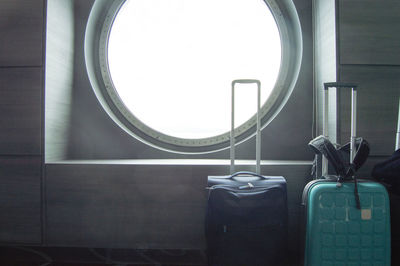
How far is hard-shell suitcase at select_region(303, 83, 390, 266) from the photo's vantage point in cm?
137

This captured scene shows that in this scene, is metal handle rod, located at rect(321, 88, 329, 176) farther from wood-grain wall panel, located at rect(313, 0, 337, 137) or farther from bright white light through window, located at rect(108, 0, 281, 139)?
bright white light through window, located at rect(108, 0, 281, 139)

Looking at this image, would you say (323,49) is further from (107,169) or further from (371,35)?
(107,169)

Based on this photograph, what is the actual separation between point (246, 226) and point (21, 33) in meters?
1.65

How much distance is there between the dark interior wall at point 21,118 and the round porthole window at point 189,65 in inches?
18.7

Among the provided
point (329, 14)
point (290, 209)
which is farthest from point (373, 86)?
point (290, 209)

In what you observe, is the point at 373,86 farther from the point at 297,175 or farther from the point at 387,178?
the point at 297,175

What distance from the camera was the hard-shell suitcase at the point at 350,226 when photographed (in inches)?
53.8

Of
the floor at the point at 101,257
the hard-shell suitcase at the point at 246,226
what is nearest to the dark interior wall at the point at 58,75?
the floor at the point at 101,257

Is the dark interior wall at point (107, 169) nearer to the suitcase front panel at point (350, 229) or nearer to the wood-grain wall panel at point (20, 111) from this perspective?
the wood-grain wall panel at point (20, 111)

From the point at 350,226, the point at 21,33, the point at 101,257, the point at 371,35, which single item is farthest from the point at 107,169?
the point at 371,35

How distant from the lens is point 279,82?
2137mm

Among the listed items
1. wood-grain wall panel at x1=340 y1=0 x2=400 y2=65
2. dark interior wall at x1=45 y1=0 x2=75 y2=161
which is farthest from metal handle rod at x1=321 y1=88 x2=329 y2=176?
dark interior wall at x1=45 y1=0 x2=75 y2=161

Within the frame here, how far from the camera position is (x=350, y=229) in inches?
53.9

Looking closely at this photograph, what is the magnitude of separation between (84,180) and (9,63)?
0.82 metres
